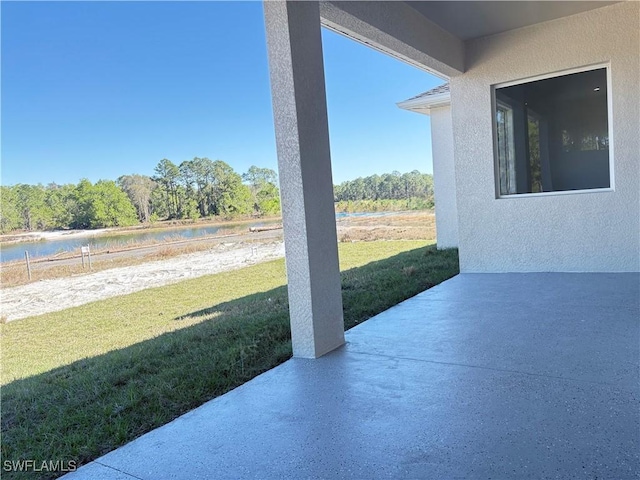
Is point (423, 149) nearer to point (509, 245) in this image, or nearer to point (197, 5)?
point (197, 5)

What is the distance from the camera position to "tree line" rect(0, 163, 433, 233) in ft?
18.7

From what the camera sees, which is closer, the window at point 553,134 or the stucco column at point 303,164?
the stucco column at point 303,164

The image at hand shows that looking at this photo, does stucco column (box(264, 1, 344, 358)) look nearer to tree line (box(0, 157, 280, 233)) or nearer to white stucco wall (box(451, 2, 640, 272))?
tree line (box(0, 157, 280, 233))

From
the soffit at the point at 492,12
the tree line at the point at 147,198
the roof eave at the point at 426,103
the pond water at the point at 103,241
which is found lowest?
the pond water at the point at 103,241

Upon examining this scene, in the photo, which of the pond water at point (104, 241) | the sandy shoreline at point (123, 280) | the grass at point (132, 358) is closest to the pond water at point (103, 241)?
the pond water at point (104, 241)

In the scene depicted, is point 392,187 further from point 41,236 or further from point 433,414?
point 433,414

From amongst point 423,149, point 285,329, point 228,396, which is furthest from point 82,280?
point 423,149

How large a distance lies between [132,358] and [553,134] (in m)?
5.51

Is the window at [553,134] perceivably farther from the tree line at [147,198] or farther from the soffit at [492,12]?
the tree line at [147,198]

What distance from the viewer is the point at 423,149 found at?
1401 centimetres

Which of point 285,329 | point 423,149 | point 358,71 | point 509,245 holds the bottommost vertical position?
point 285,329

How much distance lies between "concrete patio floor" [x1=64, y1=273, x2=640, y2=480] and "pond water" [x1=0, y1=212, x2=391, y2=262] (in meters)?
4.45

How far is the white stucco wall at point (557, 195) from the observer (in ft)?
16.6

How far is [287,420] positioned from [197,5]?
10.8 m
